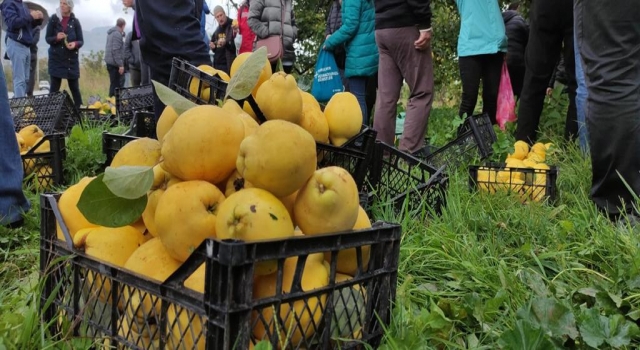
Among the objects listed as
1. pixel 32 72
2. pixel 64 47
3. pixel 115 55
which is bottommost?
pixel 32 72

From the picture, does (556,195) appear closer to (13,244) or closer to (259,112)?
(259,112)

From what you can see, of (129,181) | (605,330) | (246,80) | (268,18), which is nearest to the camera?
(129,181)

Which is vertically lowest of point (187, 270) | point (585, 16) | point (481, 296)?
point (481, 296)

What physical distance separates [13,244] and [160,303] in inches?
56.4

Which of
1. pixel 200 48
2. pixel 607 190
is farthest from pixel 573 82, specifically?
pixel 200 48

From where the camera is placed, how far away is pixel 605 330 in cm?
115

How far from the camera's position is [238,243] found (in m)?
0.77

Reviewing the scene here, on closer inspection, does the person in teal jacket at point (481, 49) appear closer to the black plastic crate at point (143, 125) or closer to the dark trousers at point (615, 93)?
the dark trousers at point (615, 93)

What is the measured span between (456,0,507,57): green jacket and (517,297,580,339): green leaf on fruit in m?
3.41

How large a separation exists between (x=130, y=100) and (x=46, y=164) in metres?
1.91

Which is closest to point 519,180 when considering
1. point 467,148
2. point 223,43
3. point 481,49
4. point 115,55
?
point 467,148

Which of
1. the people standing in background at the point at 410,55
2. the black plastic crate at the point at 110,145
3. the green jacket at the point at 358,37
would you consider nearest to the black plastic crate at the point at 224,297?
the black plastic crate at the point at 110,145

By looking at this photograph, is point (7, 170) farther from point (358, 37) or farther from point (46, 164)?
point (358, 37)

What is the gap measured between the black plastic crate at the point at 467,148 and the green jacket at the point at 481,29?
1238mm
